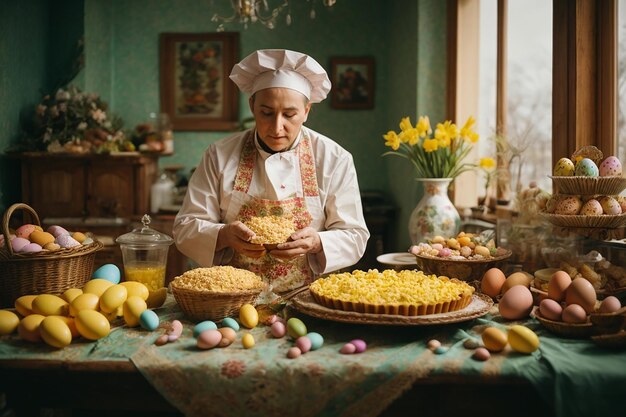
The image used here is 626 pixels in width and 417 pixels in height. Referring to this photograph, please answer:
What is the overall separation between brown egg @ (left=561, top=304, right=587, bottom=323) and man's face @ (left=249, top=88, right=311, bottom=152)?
4.09 feet

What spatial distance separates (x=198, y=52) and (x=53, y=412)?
4.00 m

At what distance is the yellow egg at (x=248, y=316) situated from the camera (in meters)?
1.75

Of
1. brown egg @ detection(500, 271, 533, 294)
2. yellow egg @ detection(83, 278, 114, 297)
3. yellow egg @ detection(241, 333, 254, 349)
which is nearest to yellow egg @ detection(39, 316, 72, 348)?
yellow egg @ detection(83, 278, 114, 297)

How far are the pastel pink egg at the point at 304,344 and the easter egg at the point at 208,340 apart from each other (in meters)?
0.21

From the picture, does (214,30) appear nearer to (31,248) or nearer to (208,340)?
(31,248)

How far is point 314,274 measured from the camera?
8.69 ft

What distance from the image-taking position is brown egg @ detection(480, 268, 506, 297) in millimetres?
2078

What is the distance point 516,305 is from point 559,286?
141mm

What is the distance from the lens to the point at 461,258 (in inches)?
90.6

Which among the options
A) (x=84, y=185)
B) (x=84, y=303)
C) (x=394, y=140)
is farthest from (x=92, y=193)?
(x=84, y=303)

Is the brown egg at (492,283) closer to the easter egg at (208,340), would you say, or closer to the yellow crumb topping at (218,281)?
the yellow crumb topping at (218,281)

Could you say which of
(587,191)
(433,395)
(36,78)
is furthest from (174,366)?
(36,78)

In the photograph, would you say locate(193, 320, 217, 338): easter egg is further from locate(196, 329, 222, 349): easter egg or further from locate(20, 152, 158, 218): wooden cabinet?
locate(20, 152, 158, 218): wooden cabinet

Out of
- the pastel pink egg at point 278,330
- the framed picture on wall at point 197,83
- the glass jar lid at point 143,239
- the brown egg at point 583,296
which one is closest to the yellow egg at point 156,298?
the glass jar lid at point 143,239
